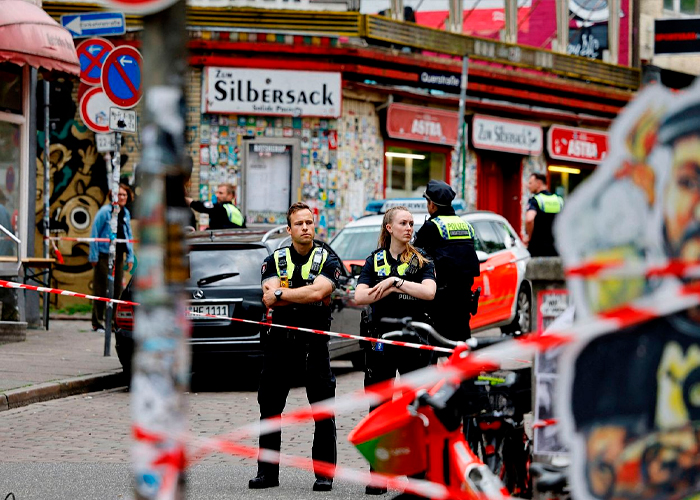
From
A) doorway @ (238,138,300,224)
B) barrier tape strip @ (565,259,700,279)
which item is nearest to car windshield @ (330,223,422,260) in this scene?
doorway @ (238,138,300,224)

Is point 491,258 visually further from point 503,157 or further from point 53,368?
point 503,157

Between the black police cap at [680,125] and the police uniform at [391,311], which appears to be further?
the police uniform at [391,311]

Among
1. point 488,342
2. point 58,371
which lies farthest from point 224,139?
point 488,342

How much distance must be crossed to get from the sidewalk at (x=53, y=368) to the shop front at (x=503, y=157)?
11.0m

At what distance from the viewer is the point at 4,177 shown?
57.1 feet

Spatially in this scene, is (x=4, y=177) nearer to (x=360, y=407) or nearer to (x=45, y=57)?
(x=45, y=57)

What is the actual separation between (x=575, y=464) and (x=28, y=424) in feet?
25.2

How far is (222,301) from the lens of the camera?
1216 centimetres

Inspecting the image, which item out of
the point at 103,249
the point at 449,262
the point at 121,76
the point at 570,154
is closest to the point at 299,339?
the point at 449,262

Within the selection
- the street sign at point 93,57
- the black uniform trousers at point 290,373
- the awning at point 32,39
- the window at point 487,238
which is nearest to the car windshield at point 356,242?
the window at point 487,238

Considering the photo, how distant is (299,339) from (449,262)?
178 centimetres

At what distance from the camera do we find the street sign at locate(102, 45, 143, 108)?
13836 mm

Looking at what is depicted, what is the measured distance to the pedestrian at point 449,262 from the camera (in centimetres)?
917

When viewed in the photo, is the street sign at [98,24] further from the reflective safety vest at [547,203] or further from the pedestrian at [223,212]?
the reflective safety vest at [547,203]
